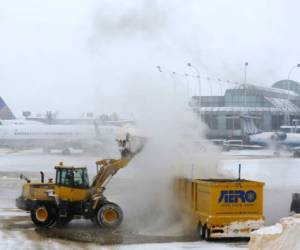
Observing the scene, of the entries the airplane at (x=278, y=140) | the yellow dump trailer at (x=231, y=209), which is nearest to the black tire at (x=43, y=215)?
the yellow dump trailer at (x=231, y=209)

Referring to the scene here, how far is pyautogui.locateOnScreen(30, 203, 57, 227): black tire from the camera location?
20688 mm

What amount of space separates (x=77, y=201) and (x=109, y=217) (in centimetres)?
131

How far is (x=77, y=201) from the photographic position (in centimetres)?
2088

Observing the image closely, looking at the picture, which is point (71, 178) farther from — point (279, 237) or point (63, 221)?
point (279, 237)

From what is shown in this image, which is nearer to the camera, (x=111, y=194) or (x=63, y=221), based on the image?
(x=63, y=221)

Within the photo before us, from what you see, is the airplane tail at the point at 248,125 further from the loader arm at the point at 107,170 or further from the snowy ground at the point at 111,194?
the loader arm at the point at 107,170

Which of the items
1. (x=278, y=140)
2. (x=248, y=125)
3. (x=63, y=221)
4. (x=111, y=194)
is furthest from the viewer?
(x=248, y=125)

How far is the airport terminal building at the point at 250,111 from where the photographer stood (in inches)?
3866

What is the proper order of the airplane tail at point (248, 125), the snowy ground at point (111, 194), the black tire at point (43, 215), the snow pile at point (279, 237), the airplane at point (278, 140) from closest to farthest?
the snow pile at point (279, 237) < the snowy ground at point (111, 194) < the black tire at point (43, 215) < the airplane at point (278, 140) < the airplane tail at point (248, 125)

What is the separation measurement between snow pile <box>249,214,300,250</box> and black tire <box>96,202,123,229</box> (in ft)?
28.5

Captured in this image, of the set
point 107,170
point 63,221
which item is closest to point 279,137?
point 107,170

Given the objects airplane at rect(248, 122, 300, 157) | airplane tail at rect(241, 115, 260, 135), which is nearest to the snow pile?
airplane at rect(248, 122, 300, 157)

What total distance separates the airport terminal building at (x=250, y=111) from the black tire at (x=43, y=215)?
Result: 73816 millimetres

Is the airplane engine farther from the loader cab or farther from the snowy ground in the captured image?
the loader cab
